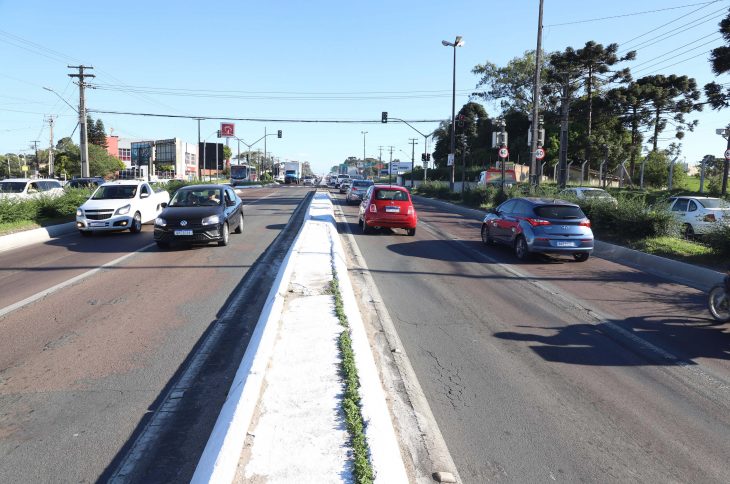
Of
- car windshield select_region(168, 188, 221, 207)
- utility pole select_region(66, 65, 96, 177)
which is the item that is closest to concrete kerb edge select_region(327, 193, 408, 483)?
car windshield select_region(168, 188, 221, 207)

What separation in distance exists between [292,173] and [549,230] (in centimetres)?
7937

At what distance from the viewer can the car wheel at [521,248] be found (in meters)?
12.8

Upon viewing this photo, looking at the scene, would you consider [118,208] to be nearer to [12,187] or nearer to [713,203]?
[12,187]

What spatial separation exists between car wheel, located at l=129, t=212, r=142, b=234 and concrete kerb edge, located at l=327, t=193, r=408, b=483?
12333 millimetres

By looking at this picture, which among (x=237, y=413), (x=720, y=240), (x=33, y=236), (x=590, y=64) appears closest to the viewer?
(x=237, y=413)

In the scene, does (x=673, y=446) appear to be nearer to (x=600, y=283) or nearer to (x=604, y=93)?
(x=600, y=283)

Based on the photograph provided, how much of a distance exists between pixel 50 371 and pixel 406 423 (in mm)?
3473

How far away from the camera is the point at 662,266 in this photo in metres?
12.0

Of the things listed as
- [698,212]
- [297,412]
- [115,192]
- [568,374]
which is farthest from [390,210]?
[297,412]

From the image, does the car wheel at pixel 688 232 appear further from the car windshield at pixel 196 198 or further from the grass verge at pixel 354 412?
the grass verge at pixel 354 412

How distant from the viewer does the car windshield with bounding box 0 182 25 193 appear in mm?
22578

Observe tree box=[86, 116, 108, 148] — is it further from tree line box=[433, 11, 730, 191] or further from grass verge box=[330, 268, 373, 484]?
grass verge box=[330, 268, 373, 484]

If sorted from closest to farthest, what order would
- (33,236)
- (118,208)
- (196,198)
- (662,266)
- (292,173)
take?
Answer: 1. (662,266)
2. (196,198)
3. (33,236)
4. (118,208)
5. (292,173)

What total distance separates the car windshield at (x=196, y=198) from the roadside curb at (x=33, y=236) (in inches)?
168
